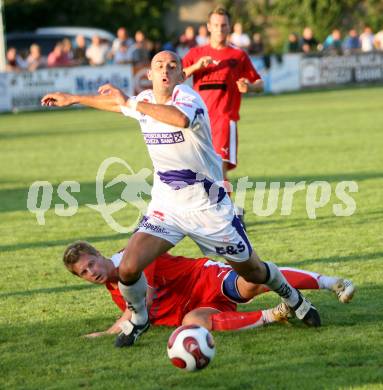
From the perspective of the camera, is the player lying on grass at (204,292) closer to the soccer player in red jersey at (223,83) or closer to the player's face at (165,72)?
the player's face at (165,72)

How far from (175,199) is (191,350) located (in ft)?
3.58

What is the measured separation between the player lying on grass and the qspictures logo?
408 cm

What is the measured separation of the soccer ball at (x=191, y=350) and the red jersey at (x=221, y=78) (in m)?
5.39

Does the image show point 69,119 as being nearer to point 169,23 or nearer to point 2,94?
point 2,94

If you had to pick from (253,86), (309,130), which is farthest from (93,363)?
(309,130)

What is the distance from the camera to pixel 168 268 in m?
6.96

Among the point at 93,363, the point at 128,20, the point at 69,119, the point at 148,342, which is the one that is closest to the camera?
the point at 93,363

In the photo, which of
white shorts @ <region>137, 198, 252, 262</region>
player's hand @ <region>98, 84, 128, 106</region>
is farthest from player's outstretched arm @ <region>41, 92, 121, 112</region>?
white shorts @ <region>137, 198, 252, 262</region>

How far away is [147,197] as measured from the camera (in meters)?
13.1

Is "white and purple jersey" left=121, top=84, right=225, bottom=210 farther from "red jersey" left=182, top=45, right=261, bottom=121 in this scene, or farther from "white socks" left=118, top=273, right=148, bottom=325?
"red jersey" left=182, top=45, right=261, bottom=121

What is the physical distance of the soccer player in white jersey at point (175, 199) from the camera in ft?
20.6

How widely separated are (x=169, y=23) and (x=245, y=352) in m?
43.0

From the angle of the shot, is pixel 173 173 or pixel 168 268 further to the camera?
pixel 168 268

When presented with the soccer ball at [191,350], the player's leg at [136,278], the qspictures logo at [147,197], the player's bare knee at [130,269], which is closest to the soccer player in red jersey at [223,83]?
the qspictures logo at [147,197]
